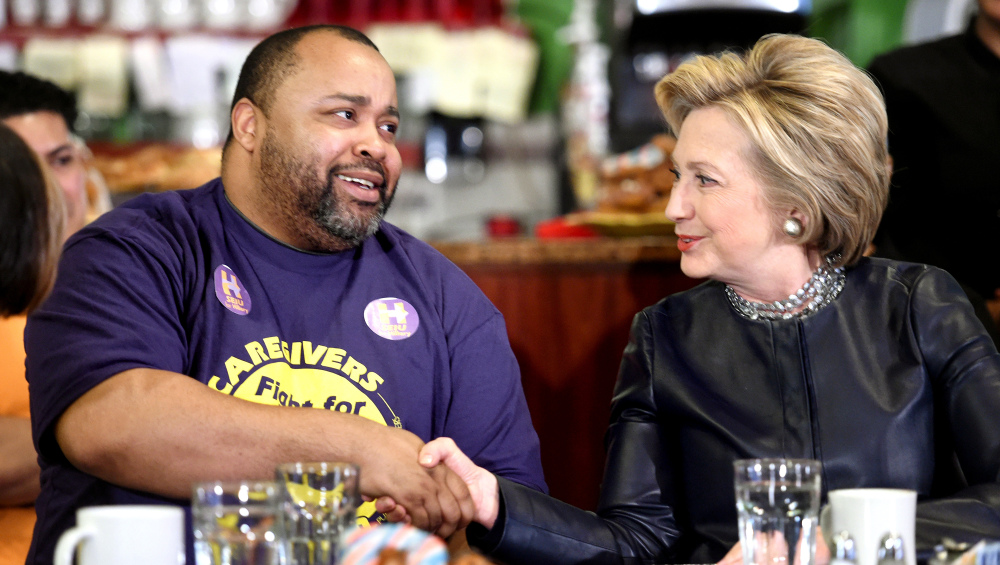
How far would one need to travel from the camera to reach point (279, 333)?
171cm

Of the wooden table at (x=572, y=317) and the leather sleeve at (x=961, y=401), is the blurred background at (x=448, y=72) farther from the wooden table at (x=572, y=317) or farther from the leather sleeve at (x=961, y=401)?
the leather sleeve at (x=961, y=401)

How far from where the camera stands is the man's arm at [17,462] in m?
1.81

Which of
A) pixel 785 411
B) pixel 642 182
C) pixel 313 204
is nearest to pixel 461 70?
pixel 642 182

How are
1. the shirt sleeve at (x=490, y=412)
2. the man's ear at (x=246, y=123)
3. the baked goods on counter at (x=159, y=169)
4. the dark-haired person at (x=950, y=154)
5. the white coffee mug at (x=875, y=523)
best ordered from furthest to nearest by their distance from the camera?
1. the baked goods on counter at (x=159, y=169)
2. the dark-haired person at (x=950, y=154)
3. the man's ear at (x=246, y=123)
4. the shirt sleeve at (x=490, y=412)
5. the white coffee mug at (x=875, y=523)

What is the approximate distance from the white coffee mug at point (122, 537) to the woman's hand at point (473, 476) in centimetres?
56

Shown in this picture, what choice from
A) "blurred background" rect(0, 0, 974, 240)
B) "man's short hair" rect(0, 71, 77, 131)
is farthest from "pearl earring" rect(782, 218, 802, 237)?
"blurred background" rect(0, 0, 974, 240)

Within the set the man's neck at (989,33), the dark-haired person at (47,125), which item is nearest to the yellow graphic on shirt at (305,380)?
the dark-haired person at (47,125)

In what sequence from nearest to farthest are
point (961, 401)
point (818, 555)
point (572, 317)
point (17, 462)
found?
1. point (818, 555)
2. point (961, 401)
3. point (17, 462)
4. point (572, 317)

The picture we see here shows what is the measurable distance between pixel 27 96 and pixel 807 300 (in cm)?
224

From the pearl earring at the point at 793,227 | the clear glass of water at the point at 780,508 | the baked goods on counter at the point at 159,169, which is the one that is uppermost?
the pearl earring at the point at 793,227

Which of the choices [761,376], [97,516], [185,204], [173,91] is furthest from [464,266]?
[173,91]

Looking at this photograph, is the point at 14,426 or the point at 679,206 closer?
the point at 679,206

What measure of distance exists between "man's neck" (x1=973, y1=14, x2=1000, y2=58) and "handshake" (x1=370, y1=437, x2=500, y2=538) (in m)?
1.86

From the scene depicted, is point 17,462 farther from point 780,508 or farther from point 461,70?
point 461,70
